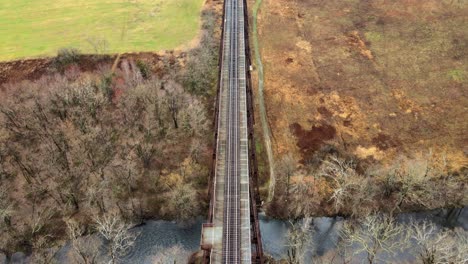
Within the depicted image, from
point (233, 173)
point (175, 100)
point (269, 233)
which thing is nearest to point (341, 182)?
point (269, 233)

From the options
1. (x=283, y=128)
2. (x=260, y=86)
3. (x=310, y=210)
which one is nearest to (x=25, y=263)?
(x=310, y=210)

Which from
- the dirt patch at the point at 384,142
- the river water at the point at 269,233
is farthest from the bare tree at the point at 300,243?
the dirt patch at the point at 384,142

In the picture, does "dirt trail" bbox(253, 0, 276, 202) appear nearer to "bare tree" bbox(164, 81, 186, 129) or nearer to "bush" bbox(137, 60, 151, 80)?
"bare tree" bbox(164, 81, 186, 129)

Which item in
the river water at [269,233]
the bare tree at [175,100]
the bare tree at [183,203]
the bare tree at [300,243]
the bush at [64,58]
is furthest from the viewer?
the bush at [64,58]

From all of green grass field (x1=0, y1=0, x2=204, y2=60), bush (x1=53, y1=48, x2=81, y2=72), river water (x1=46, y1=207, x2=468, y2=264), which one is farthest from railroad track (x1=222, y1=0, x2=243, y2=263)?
bush (x1=53, y1=48, x2=81, y2=72)

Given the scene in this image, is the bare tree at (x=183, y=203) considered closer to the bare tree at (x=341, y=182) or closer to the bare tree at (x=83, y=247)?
the bare tree at (x=83, y=247)

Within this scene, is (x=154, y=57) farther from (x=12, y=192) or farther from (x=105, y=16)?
(x=12, y=192)
